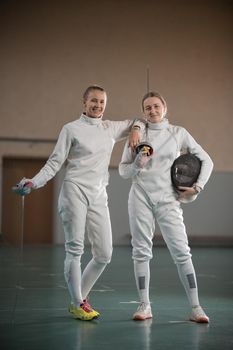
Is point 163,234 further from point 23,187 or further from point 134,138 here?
point 23,187

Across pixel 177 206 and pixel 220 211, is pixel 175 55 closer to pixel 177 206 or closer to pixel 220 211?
pixel 220 211

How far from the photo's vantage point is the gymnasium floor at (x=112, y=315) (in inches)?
134

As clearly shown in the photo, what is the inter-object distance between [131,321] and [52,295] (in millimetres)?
1383

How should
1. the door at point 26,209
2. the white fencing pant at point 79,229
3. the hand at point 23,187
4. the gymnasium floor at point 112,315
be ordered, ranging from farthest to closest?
the door at point 26,209
the white fencing pant at point 79,229
the hand at point 23,187
the gymnasium floor at point 112,315

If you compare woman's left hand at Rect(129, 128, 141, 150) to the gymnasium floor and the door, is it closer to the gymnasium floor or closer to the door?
the gymnasium floor

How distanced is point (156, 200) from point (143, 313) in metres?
0.75

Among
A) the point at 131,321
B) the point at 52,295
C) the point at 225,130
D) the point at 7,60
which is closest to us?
the point at 131,321

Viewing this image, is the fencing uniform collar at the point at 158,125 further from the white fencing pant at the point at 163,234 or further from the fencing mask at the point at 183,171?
the white fencing pant at the point at 163,234

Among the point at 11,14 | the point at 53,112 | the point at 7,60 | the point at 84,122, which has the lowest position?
the point at 84,122

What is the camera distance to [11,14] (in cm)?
1410

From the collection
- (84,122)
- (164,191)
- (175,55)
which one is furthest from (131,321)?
(175,55)

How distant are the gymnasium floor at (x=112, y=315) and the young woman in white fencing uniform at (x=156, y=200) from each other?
0.27 meters

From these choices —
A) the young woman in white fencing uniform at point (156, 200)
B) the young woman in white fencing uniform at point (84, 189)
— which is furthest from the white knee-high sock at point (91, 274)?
the young woman in white fencing uniform at point (156, 200)

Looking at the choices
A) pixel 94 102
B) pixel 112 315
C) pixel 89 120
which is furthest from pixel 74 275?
pixel 94 102
